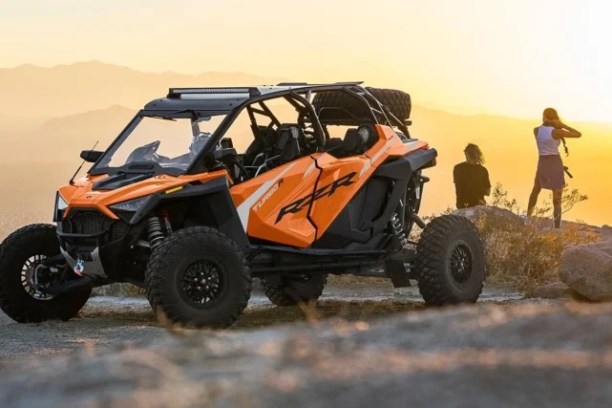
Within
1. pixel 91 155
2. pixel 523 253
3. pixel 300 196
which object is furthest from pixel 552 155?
pixel 91 155

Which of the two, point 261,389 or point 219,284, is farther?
point 219,284

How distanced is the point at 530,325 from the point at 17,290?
9373mm

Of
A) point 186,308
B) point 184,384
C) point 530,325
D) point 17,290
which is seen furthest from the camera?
point 17,290

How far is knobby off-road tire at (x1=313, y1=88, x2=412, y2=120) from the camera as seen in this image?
1282cm

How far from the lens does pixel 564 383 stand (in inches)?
88.9

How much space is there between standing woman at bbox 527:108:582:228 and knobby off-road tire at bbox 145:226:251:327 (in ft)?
36.3

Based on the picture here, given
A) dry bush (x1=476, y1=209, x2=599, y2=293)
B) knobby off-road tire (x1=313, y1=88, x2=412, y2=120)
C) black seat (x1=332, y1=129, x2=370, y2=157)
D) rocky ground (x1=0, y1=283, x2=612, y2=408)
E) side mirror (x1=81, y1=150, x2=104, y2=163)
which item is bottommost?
dry bush (x1=476, y1=209, x2=599, y2=293)

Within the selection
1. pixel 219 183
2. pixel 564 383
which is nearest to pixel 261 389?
pixel 564 383

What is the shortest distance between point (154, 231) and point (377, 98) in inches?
146

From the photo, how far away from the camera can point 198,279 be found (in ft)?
33.4

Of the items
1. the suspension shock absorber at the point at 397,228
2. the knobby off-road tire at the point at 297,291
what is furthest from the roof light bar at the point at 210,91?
the knobby off-road tire at the point at 297,291

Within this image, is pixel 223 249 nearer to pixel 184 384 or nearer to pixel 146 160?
pixel 146 160

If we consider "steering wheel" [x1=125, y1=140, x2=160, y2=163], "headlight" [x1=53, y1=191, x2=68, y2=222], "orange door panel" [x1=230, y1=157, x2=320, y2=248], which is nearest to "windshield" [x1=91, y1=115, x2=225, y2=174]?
"steering wheel" [x1=125, y1=140, x2=160, y2=163]

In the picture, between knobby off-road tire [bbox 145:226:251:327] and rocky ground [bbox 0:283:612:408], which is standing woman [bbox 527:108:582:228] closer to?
knobby off-road tire [bbox 145:226:251:327]
